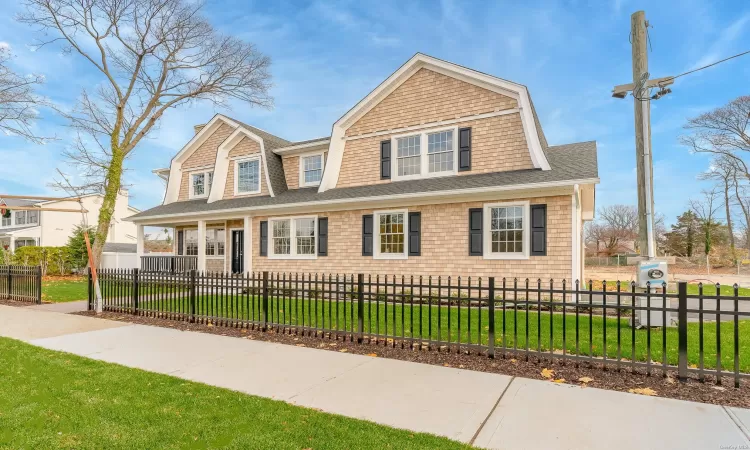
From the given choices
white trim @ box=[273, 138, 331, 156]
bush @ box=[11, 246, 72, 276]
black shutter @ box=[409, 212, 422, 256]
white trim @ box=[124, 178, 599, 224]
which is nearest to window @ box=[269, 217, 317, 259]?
white trim @ box=[124, 178, 599, 224]

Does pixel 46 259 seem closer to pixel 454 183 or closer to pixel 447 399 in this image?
pixel 454 183

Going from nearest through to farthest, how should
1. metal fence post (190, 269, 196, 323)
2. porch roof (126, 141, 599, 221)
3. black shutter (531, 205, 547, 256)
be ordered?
metal fence post (190, 269, 196, 323) → porch roof (126, 141, 599, 221) → black shutter (531, 205, 547, 256)

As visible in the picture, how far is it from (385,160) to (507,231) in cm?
484

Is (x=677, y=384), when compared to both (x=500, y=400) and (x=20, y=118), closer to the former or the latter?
(x=500, y=400)

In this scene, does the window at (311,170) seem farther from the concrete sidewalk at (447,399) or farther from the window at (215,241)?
the concrete sidewalk at (447,399)

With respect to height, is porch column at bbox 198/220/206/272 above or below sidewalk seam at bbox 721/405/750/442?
above

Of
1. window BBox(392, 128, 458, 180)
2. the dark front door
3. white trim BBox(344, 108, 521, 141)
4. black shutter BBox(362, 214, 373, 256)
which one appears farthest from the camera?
the dark front door

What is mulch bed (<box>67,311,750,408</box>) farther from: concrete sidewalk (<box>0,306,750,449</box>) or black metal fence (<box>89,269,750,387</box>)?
concrete sidewalk (<box>0,306,750,449</box>)

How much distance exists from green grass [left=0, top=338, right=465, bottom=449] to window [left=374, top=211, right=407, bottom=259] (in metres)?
8.34

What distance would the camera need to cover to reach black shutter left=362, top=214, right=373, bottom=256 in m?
12.9

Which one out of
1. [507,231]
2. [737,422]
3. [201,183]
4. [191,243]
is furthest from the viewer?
[191,243]

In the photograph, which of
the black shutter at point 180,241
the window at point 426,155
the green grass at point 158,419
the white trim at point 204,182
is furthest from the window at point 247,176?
the green grass at point 158,419

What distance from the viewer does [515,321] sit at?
15.5 ft

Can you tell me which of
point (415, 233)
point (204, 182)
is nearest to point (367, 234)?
point (415, 233)
